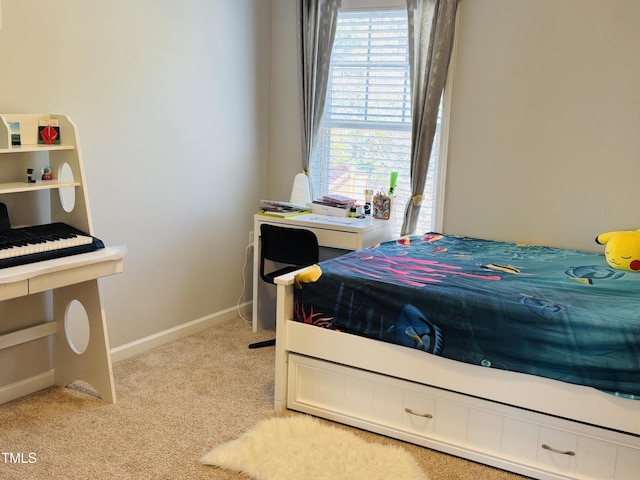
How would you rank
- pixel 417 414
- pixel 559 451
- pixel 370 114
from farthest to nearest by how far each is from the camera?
pixel 370 114
pixel 417 414
pixel 559 451

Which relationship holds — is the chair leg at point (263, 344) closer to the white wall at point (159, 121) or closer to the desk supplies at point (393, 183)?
the white wall at point (159, 121)

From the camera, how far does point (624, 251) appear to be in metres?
3.00

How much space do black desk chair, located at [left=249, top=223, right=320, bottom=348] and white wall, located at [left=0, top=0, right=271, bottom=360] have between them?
464mm

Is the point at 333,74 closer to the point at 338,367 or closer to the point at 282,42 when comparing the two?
the point at 282,42

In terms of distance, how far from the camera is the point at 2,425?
2.65 metres

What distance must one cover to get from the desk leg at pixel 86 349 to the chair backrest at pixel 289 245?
105cm

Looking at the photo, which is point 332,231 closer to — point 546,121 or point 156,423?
point 546,121

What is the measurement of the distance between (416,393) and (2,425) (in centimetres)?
166

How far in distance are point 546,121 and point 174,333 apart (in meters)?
2.34

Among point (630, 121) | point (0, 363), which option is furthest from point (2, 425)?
point (630, 121)

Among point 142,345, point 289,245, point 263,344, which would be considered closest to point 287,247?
point 289,245

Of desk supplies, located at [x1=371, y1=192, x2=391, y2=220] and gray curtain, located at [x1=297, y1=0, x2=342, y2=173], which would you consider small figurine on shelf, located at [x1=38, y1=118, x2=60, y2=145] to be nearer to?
gray curtain, located at [x1=297, y1=0, x2=342, y2=173]

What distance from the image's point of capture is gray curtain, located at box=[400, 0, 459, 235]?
3.59m

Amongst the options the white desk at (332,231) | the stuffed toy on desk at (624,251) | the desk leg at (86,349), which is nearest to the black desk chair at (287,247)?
the white desk at (332,231)
